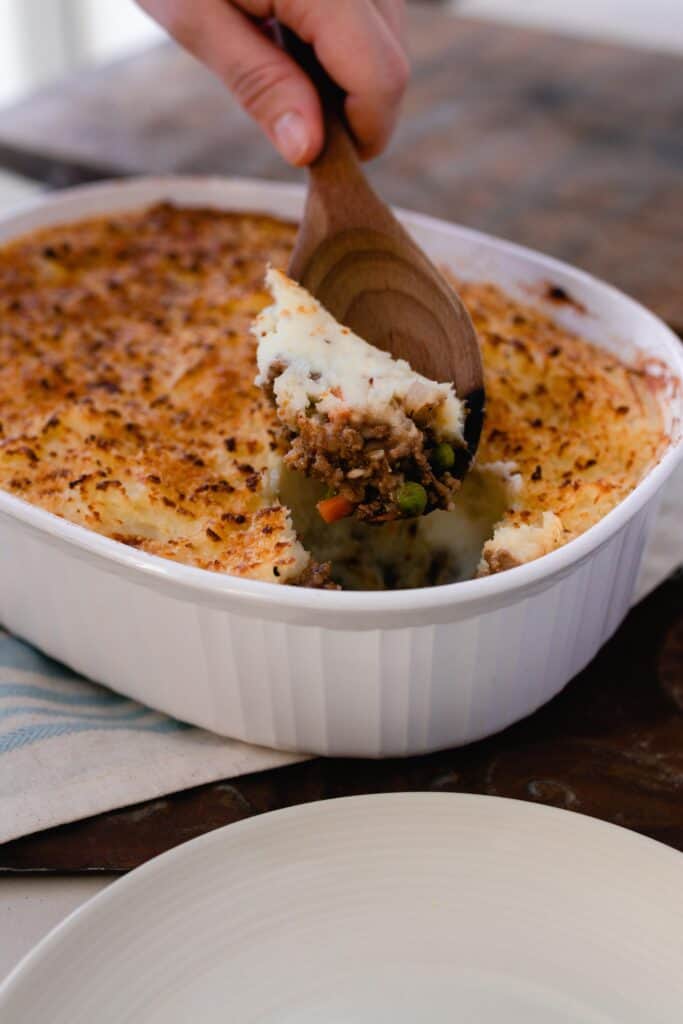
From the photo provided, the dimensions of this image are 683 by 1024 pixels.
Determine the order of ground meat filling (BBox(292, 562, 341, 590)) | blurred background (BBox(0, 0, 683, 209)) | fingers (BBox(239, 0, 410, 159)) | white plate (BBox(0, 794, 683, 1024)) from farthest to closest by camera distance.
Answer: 1. blurred background (BBox(0, 0, 683, 209))
2. fingers (BBox(239, 0, 410, 159))
3. ground meat filling (BBox(292, 562, 341, 590))
4. white plate (BBox(0, 794, 683, 1024))

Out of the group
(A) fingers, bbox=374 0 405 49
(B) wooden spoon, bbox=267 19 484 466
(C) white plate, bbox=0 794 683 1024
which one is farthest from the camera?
(A) fingers, bbox=374 0 405 49

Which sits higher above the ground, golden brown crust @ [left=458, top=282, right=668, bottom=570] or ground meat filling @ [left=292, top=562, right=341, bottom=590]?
golden brown crust @ [left=458, top=282, right=668, bottom=570]

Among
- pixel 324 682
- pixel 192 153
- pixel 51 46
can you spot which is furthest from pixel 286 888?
pixel 51 46

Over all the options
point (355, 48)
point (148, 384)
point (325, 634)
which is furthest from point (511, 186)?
point (325, 634)

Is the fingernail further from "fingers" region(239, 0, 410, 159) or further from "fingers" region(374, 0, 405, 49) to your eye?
"fingers" region(374, 0, 405, 49)

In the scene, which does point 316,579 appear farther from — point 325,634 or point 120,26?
point 120,26

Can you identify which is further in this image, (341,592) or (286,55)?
(286,55)

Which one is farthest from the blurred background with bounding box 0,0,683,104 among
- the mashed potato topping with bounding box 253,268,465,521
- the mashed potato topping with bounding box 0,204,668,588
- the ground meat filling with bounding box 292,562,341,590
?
the ground meat filling with bounding box 292,562,341,590
